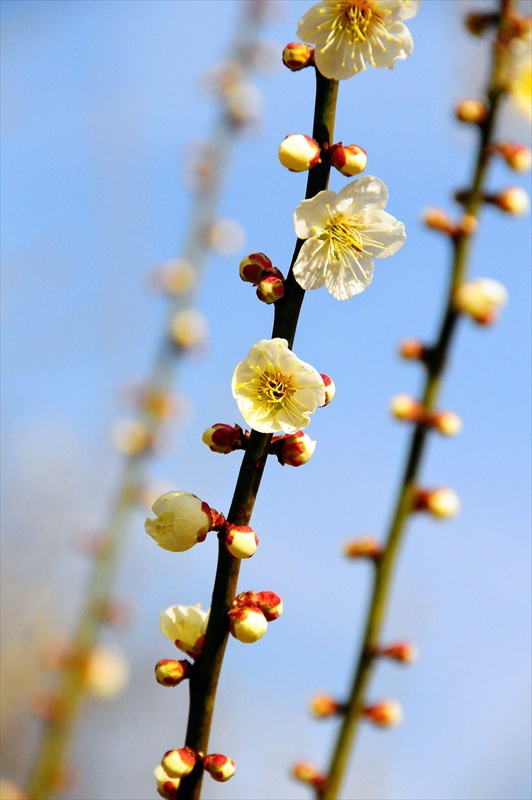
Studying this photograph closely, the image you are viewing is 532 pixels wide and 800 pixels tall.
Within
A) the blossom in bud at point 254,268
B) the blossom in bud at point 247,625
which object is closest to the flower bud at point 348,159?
the blossom in bud at point 254,268

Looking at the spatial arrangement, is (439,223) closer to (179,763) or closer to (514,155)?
(514,155)

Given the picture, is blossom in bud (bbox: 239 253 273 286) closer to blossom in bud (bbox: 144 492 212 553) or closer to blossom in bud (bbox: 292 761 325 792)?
blossom in bud (bbox: 144 492 212 553)

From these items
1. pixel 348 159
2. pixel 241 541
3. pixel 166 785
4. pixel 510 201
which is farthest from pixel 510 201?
pixel 166 785

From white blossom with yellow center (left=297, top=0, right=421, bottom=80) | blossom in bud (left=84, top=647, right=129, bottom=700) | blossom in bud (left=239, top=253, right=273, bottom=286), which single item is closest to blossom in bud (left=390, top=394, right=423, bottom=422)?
blossom in bud (left=239, top=253, right=273, bottom=286)

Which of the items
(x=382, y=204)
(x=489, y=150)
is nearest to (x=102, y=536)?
(x=382, y=204)

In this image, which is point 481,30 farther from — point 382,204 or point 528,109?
point 382,204
